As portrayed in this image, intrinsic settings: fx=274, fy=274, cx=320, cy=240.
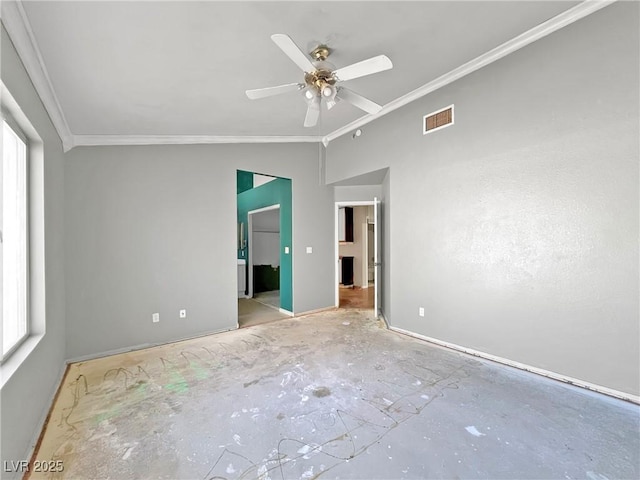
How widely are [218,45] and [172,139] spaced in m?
1.85

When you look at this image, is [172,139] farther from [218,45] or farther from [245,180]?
[245,180]

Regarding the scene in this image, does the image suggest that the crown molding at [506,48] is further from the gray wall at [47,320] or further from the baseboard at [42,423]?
the baseboard at [42,423]

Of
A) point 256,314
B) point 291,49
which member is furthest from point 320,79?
point 256,314

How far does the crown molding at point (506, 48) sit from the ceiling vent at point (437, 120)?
0.28 metres

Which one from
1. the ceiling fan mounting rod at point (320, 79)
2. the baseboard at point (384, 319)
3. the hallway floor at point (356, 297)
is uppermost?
the ceiling fan mounting rod at point (320, 79)

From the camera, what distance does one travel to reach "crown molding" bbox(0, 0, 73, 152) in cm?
160

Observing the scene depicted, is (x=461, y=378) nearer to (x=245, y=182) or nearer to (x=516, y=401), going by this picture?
(x=516, y=401)

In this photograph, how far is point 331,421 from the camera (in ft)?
6.43

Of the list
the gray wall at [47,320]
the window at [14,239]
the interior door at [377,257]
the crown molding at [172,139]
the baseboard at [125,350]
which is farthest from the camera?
the interior door at [377,257]

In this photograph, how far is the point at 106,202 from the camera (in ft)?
10.7

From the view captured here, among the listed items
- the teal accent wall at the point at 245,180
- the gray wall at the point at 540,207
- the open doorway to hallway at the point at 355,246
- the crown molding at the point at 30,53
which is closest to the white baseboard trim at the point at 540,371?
the gray wall at the point at 540,207

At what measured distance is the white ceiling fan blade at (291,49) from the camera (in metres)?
1.73

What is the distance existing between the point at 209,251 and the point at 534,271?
12.7ft

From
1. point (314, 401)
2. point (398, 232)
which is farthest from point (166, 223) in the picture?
point (398, 232)
